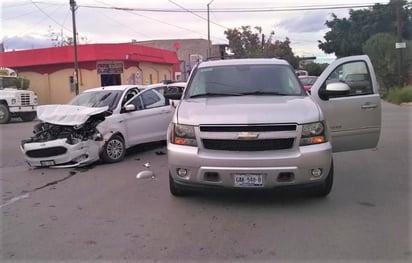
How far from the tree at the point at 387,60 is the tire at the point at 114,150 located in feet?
81.0

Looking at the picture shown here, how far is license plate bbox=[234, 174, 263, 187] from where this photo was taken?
5.58 m

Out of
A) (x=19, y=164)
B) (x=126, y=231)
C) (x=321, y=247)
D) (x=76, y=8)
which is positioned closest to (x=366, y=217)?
(x=321, y=247)

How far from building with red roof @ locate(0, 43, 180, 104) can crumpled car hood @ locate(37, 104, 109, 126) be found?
27.8 m

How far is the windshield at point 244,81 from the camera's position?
269 inches

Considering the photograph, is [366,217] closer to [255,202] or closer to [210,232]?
[255,202]

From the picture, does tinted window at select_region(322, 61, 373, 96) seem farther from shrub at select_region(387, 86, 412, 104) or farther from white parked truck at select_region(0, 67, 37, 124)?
shrub at select_region(387, 86, 412, 104)

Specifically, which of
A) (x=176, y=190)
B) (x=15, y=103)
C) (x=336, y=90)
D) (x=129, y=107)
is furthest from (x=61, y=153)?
(x=15, y=103)

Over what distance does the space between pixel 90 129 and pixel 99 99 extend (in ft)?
4.19

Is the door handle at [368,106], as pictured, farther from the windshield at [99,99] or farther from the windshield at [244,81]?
the windshield at [99,99]

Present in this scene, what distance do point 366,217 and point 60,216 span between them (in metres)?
3.68

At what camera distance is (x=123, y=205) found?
6.38 meters

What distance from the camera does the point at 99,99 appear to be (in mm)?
10727

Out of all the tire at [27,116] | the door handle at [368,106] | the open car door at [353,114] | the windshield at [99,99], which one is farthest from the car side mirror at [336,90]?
the tire at [27,116]

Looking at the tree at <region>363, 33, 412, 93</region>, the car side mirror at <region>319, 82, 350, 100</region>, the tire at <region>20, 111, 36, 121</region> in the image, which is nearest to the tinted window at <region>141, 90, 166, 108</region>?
the car side mirror at <region>319, 82, 350, 100</region>
